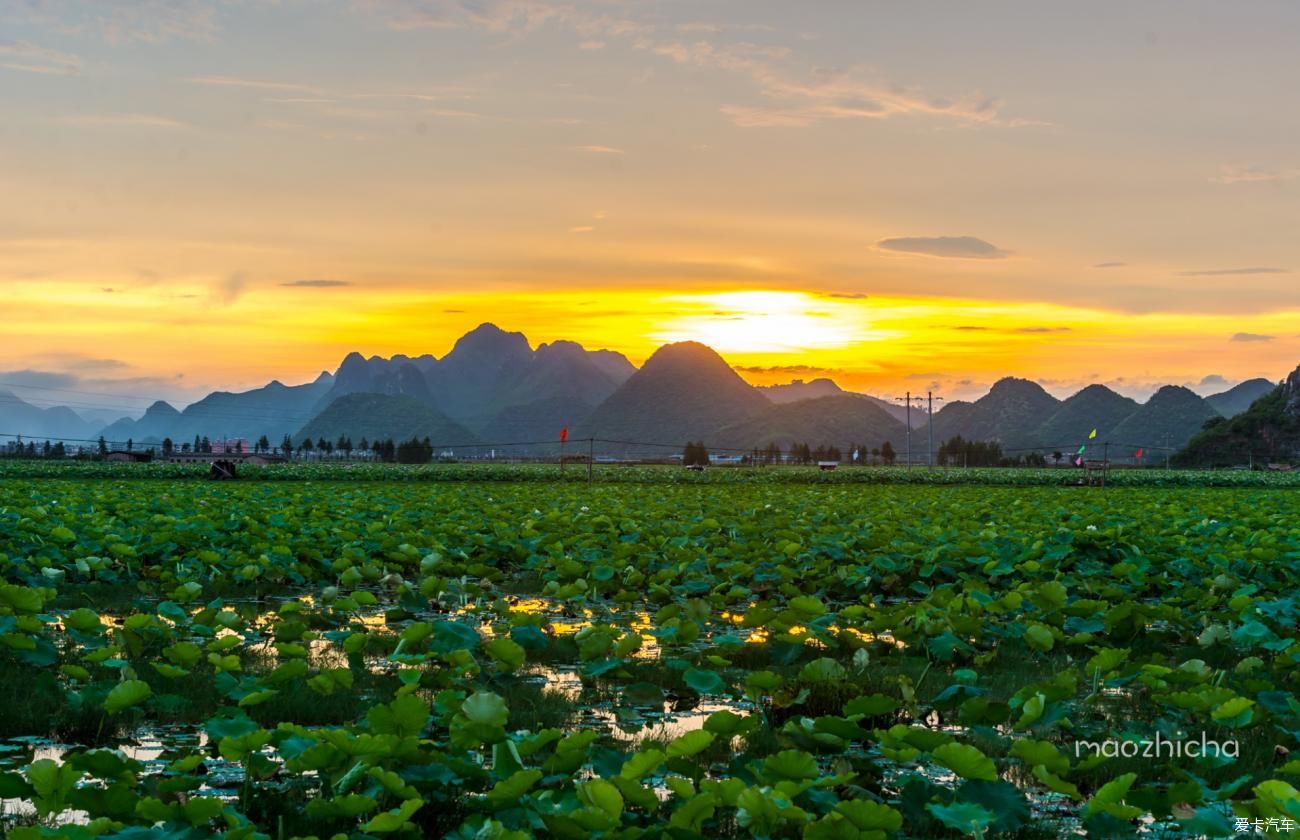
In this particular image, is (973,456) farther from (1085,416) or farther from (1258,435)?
(1085,416)

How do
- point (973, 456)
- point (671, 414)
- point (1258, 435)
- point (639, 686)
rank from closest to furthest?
point (639, 686)
point (973, 456)
point (1258, 435)
point (671, 414)

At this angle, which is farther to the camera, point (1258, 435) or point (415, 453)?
point (1258, 435)

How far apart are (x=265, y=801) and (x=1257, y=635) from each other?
16.8ft

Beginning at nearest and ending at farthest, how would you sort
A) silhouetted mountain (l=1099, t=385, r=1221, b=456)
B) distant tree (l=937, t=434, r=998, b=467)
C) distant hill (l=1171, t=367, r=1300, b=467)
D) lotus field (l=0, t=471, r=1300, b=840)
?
lotus field (l=0, t=471, r=1300, b=840) → distant tree (l=937, t=434, r=998, b=467) → distant hill (l=1171, t=367, r=1300, b=467) → silhouetted mountain (l=1099, t=385, r=1221, b=456)

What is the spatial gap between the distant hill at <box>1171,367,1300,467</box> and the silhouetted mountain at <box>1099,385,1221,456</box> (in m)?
52.0

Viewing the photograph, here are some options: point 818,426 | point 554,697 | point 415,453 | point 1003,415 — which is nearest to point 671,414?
point 818,426

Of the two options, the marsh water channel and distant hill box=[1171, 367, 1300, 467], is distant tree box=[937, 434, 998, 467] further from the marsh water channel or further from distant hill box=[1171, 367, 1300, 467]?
the marsh water channel

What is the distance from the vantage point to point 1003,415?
596 feet

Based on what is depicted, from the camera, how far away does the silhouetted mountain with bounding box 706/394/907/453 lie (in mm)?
159500

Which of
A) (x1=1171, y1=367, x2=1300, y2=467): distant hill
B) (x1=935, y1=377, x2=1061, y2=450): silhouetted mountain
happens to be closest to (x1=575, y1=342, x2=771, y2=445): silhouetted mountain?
(x1=935, y1=377, x2=1061, y2=450): silhouetted mountain

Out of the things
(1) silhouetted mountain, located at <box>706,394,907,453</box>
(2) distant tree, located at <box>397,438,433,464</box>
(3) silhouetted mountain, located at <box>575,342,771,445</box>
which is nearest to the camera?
(2) distant tree, located at <box>397,438,433,464</box>

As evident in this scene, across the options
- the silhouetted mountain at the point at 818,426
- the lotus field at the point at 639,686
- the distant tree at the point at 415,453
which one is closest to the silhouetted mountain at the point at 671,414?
the silhouetted mountain at the point at 818,426

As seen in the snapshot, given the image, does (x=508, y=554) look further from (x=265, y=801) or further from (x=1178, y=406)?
(x=1178, y=406)

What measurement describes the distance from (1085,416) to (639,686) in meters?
179
